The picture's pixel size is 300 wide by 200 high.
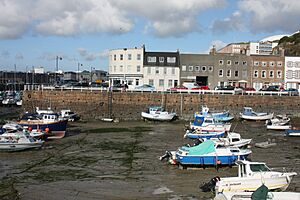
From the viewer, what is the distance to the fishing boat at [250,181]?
17.1m

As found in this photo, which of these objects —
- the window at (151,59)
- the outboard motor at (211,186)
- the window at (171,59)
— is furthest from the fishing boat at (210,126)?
the window at (151,59)

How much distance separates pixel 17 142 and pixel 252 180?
1679 centimetres

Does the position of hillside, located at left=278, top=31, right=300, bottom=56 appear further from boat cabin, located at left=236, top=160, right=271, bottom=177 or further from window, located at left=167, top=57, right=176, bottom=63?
boat cabin, located at left=236, top=160, right=271, bottom=177

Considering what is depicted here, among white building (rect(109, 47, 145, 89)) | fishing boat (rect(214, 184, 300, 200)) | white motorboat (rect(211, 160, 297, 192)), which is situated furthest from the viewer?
white building (rect(109, 47, 145, 89))

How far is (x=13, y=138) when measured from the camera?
28344 mm

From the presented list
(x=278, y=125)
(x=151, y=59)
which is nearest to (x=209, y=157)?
(x=278, y=125)

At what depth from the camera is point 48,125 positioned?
35438 millimetres

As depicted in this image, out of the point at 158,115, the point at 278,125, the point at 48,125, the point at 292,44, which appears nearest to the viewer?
the point at 48,125

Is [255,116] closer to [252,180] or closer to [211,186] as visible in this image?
[252,180]

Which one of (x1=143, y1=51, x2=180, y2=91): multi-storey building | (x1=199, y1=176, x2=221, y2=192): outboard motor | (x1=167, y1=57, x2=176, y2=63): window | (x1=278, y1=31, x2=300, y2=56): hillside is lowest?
(x1=199, y1=176, x2=221, y2=192): outboard motor

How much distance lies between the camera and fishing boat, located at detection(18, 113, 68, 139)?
35.1 meters

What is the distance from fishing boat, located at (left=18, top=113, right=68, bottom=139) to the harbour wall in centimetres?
1420

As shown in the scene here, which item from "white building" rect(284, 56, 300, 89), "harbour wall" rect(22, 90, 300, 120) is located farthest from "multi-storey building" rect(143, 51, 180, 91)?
"white building" rect(284, 56, 300, 89)

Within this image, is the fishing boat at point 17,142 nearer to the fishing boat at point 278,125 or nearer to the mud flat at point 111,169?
the mud flat at point 111,169
